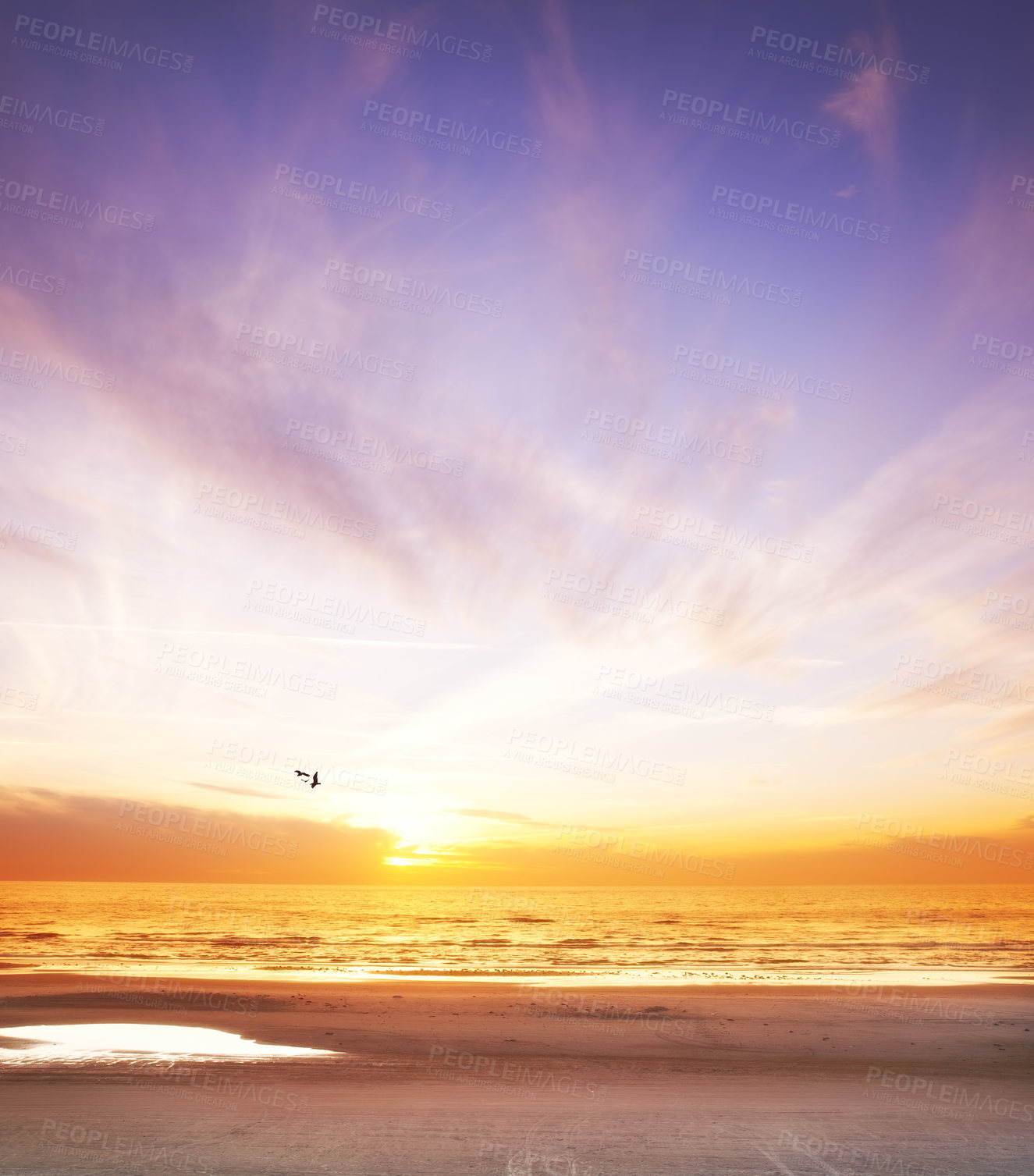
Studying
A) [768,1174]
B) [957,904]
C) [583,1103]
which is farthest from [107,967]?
[957,904]

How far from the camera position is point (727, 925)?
7475 cm

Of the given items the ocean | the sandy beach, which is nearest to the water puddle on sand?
the sandy beach

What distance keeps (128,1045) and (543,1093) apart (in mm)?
11308

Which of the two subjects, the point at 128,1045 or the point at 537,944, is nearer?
the point at 128,1045

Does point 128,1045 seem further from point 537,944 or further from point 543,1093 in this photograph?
point 537,944

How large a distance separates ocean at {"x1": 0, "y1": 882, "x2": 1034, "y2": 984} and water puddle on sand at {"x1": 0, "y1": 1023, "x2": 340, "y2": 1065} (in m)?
14.2

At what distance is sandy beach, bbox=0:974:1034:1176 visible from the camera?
457 inches

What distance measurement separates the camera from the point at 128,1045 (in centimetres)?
1841

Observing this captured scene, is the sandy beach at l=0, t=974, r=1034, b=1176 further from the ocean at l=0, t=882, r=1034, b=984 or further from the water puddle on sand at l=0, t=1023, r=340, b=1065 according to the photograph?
the ocean at l=0, t=882, r=1034, b=984

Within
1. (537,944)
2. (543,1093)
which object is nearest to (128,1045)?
(543,1093)

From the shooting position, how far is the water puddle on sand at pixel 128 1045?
56.4 feet

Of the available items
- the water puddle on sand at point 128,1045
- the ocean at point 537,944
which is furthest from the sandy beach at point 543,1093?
the ocean at point 537,944

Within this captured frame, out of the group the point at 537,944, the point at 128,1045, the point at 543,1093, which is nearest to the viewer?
the point at 543,1093

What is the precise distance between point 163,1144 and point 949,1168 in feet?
42.6
